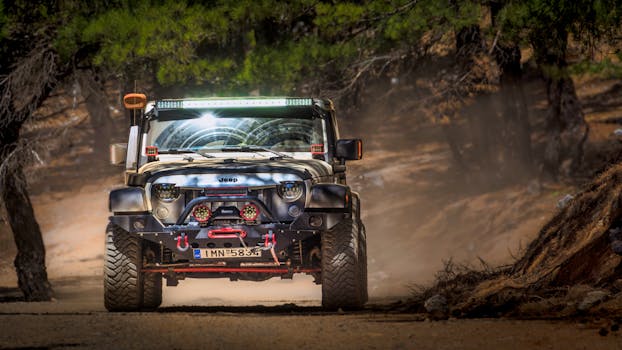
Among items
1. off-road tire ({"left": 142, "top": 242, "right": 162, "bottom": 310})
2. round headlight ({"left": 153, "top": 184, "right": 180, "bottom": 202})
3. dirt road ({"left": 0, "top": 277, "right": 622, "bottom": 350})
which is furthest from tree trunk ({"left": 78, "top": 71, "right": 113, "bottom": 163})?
dirt road ({"left": 0, "top": 277, "right": 622, "bottom": 350})

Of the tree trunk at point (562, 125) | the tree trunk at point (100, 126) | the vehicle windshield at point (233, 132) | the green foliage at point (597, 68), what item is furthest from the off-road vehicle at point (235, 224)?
the tree trunk at point (100, 126)

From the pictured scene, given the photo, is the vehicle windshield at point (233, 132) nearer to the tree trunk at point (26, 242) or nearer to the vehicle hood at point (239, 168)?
the vehicle hood at point (239, 168)

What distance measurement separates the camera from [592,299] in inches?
385

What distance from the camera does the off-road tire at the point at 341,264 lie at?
1128 centimetres

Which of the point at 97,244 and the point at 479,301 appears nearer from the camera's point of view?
the point at 479,301

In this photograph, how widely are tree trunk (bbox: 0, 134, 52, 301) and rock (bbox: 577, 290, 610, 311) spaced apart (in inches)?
525

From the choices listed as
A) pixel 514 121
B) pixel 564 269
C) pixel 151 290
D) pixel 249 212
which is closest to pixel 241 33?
pixel 514 121

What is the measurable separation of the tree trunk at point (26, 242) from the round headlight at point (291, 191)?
10843 mm

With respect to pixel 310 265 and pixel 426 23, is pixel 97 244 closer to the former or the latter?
pixel 426 23

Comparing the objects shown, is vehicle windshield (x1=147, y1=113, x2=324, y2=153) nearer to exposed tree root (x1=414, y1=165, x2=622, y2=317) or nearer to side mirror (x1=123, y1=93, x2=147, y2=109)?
side mirror (x1=123, y1=93, x2=147, y2=109)

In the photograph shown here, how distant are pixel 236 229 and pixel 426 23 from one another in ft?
33.0

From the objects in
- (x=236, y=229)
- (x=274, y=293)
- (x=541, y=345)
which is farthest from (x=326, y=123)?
(x=274, y=293)

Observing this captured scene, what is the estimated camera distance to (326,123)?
12.6 m

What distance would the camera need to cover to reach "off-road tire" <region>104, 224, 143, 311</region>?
11469 mm
